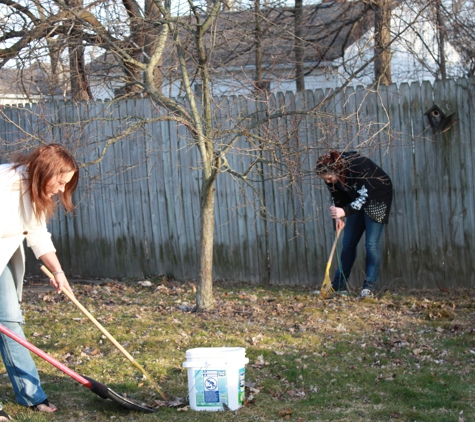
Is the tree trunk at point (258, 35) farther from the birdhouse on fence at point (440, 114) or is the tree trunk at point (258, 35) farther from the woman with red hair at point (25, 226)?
the woman with red hair at point (25, 226)

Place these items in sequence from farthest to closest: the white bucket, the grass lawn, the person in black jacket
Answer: the person in black jacket
the grass lawn
the white bucket

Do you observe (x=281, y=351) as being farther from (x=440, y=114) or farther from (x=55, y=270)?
(x=440, y=114)

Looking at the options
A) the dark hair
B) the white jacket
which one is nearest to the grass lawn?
the white jacket

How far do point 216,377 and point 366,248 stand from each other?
141 inches

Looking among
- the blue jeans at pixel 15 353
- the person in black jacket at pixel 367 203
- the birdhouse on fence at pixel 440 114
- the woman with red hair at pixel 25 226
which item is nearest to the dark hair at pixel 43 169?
the woman with red hair at pixel 25 226

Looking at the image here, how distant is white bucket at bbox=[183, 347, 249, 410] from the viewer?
4.26 meters

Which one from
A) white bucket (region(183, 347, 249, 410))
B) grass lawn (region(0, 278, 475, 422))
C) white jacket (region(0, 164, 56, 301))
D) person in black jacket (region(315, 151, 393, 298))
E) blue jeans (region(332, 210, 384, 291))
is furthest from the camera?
blue jeans (region(332, 210, 384, 291))

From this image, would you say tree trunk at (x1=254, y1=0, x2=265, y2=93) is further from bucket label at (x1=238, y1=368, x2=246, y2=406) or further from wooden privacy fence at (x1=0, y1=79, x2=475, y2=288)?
bucket label at (x1=238, y1=368, x2=246, y2=406)

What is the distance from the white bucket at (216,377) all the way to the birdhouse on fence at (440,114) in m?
4.38

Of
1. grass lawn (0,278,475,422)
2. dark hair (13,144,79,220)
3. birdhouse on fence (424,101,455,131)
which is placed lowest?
grass lawn (0,278,475,422)

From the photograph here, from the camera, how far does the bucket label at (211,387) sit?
14.0 ft

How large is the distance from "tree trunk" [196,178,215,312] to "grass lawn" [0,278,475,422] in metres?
0.15

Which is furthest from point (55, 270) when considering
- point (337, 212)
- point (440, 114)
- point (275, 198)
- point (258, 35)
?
point (440, 114)

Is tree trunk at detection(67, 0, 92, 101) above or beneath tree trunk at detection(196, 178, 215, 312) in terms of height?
above
